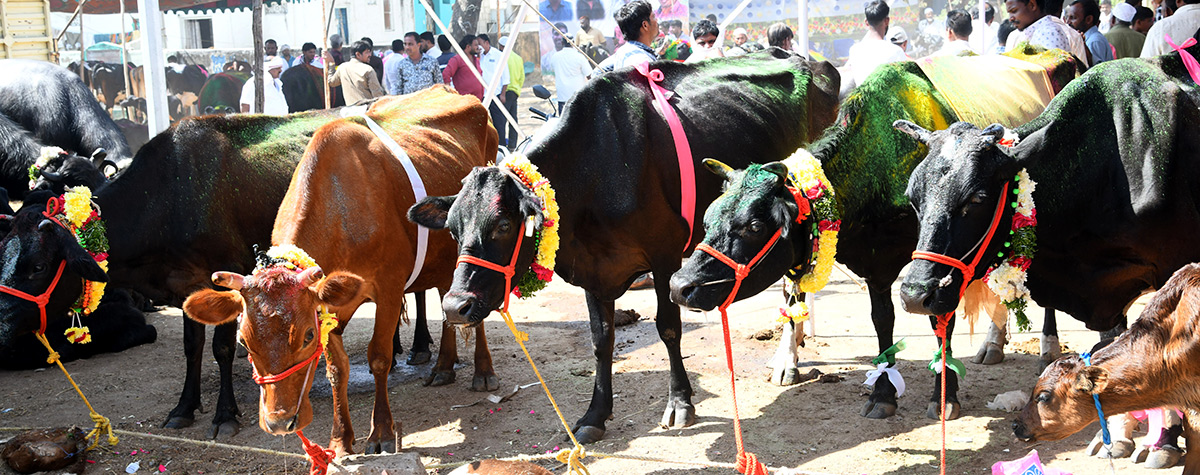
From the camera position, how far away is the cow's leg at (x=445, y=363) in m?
6.27

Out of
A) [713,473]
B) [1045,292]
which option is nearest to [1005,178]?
[1045,292]

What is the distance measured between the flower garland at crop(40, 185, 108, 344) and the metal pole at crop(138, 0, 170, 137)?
2632mm

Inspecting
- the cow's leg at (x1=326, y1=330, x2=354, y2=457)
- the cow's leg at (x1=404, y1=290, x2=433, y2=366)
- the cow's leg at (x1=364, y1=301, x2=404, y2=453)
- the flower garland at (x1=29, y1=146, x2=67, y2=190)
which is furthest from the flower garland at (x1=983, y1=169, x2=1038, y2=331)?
the flower garland at (x1=29, y1=146, x2=67, y2=190)

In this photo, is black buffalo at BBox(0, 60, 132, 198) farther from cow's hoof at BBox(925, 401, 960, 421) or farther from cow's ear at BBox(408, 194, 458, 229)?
cow's hoof at BBox(925, 401, 960, 421)

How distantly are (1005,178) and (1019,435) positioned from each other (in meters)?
1.18

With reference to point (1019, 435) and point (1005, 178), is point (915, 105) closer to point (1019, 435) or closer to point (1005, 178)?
point (1005, 178)

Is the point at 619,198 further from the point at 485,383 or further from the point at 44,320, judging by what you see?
the point at 44,320

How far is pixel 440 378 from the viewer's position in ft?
20.6

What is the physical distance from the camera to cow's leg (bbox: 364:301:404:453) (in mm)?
5000

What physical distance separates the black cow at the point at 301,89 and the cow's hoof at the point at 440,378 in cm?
831

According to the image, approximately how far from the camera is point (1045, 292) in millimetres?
4555

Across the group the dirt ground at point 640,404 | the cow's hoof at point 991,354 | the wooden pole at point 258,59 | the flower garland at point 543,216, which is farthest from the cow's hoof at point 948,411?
the wooden pole at point 258,59

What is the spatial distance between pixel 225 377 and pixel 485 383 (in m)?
1.55

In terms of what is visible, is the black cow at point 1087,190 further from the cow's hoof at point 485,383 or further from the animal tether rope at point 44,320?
the animal tether rope at point 44,320
